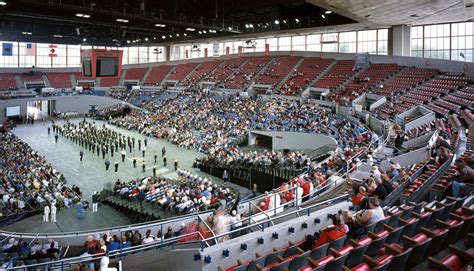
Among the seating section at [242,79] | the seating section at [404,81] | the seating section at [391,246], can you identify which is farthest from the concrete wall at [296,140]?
the seating section at [391,246]

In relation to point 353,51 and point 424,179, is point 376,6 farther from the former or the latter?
point 353,51

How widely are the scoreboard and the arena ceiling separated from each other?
7.75ft

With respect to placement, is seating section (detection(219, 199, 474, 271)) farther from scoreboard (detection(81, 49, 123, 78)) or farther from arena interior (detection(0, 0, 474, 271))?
scoreboard (detection(81, 49, 123, 78))

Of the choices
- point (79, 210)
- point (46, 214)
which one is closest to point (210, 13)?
point (79, 210)

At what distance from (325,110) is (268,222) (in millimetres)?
24636

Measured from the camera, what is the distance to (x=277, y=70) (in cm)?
4672

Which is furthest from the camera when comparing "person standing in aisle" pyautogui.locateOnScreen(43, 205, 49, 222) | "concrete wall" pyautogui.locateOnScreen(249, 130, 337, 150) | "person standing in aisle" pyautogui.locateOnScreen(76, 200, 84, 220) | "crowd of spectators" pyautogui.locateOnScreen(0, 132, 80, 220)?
"concrete wall" pyautogui.locateOnScreen(249, 130, 337, 150)

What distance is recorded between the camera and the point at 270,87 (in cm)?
4291

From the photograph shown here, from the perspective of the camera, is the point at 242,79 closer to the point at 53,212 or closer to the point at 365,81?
the point at 365,81

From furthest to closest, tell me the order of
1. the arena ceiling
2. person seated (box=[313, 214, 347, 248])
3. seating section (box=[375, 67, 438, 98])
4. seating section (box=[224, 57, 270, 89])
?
seating section (box=[224, 57, 270, 89]) → seating section (box=[375, 67, 438, 98]) → the arena ceiling → person seated (box=[313, 214, 347, 248])

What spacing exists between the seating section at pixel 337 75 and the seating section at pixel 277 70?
5755 millimetres

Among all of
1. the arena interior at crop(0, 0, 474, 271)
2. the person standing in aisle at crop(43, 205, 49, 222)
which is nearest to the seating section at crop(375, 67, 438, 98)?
the arena interior at crop(0, 0, 474, 271)

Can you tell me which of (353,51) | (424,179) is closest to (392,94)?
(353,51)

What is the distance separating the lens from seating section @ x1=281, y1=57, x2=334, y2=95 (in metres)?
40.5
